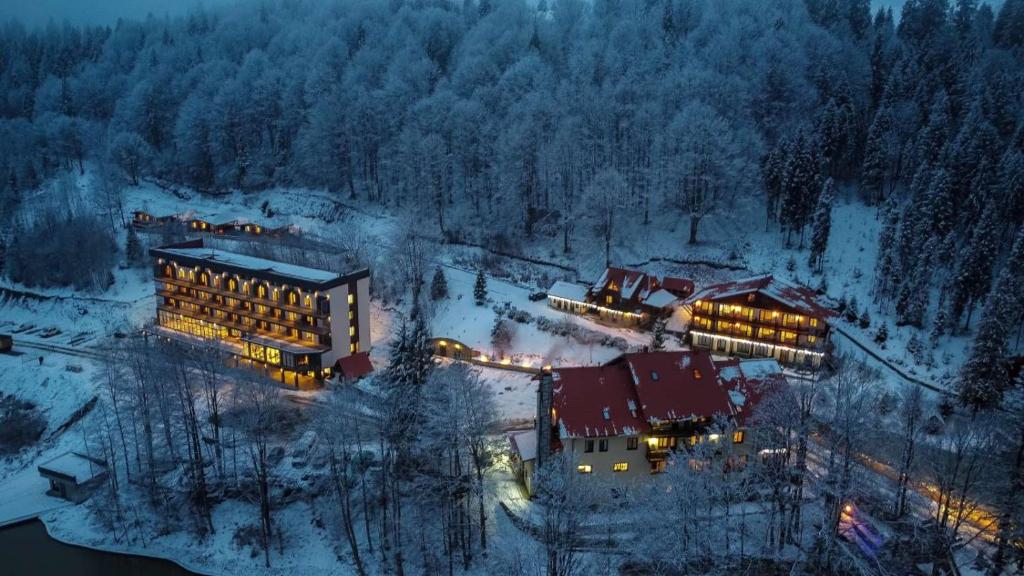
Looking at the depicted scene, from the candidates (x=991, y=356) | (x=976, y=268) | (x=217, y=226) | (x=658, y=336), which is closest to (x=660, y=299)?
(x=658, y=336)

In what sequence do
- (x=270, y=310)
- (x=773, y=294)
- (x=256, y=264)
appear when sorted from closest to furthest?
1. (x=773, y=294)
2. (x=270, y=310)
3. (x=256, y=264)

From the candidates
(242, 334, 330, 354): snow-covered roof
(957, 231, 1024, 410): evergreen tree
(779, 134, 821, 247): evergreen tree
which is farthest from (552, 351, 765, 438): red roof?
(779, 134, 821, 247): evergreen tree

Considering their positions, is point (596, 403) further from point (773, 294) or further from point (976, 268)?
point (976, 268)

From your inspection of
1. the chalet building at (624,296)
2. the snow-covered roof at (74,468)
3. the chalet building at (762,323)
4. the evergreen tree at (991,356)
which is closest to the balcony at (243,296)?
the snow-covered roof at (74,468)

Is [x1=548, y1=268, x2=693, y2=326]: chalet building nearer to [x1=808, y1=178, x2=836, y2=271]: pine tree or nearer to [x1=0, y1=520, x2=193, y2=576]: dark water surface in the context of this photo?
[x1=808, y1=178, x2=836, y2=271]: pine tree

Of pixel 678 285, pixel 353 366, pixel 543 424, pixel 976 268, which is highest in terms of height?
pixel 976 268

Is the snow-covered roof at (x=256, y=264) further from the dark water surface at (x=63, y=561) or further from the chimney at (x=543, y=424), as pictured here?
the chimney at (x=543, y=424)

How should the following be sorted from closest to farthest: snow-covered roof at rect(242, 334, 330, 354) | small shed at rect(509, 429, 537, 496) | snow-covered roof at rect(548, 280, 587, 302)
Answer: small shed at rect(509, 429, 537, 496), snow-covered roof at rect(242, 334, 330, 354), snow-covered roof at rect(548, 280, 587, 302)
